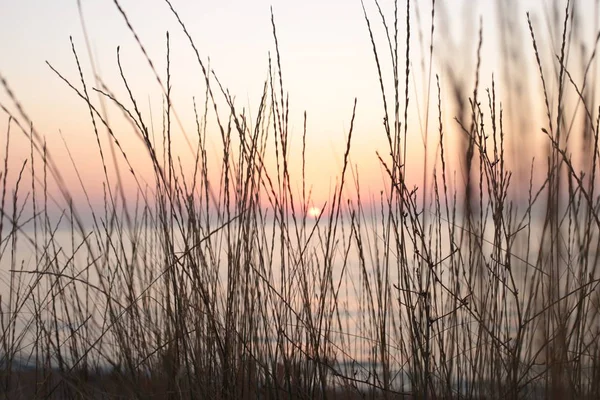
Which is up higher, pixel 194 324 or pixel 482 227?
pixel 482 227

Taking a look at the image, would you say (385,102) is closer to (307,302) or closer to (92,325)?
(307,302)

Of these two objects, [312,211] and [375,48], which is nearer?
[375,48]

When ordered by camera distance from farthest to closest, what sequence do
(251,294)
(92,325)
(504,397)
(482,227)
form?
(92,325)
(251,294)
(482,227)
(504,397)

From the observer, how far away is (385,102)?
4.57 feet

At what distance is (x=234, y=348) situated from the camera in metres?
1.63

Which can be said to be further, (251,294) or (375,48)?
(251,294)

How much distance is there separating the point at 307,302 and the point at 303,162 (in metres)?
0.37

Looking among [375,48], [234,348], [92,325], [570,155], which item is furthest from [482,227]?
[92,325]

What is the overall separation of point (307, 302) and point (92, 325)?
2.99 ft

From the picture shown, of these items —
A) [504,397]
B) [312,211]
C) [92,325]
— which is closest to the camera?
[504,397]

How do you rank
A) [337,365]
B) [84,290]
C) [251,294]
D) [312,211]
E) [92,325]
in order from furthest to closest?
[84,290] → [92,325] → [337,365] → [312,211] → [251,294]

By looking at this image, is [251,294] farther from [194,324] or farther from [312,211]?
[312,211]

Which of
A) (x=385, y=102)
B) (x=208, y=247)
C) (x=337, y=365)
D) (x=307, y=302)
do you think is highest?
(x=385, y=102)

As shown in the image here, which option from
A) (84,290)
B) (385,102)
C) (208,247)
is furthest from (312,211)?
(84,290)
